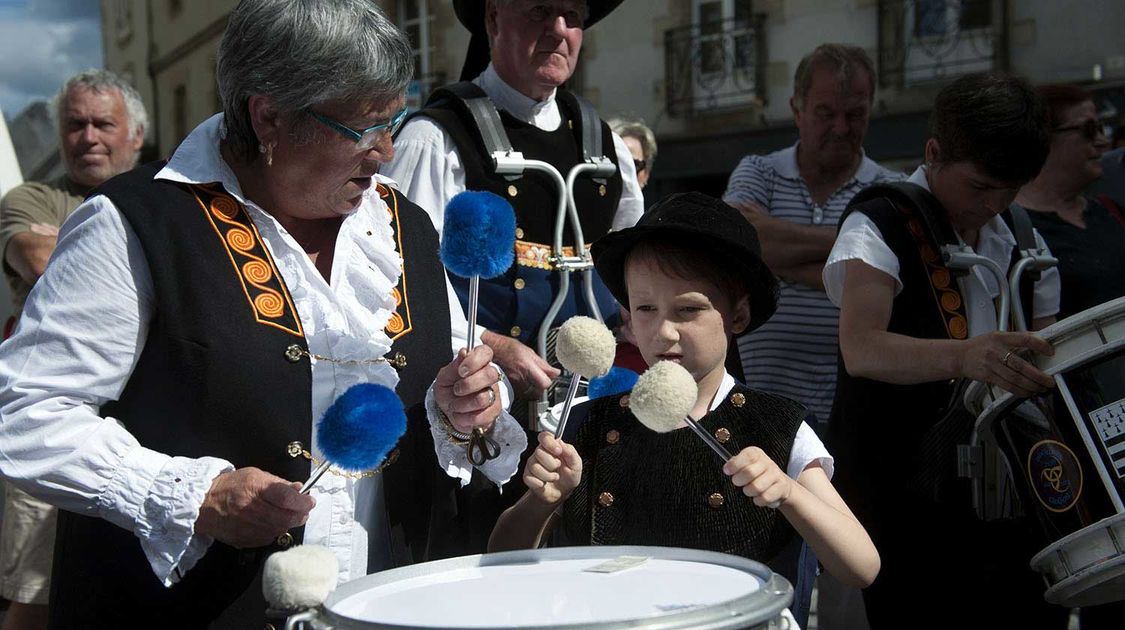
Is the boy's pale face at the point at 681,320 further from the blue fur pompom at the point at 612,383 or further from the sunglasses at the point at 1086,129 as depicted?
the sunglasses at the point at 1086,129

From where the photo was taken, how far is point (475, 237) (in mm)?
2027

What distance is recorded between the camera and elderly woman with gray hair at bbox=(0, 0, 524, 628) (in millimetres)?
1863

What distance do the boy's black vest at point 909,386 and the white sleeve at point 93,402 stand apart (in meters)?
1.66

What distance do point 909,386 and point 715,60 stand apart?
35.8 feet

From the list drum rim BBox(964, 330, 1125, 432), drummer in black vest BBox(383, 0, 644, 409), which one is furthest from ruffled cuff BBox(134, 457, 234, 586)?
drum rim BBox(964, 330, 1125, 432)

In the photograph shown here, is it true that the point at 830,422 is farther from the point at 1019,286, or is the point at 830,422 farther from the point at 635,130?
the point at 635,130

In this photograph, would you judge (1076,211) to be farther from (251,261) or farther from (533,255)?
(251,261)

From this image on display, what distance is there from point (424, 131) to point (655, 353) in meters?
1.12

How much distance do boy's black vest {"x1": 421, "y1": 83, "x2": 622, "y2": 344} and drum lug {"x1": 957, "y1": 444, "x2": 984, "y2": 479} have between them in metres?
0.95

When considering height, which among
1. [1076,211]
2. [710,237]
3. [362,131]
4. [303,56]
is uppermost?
[303,56]

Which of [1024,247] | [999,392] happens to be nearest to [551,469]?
[999,392]

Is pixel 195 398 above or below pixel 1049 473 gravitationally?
above

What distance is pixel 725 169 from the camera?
531 inches

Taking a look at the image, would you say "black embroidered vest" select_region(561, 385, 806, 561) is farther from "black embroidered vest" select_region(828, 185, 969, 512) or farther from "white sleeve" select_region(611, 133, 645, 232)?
"white sleeve" select_region(611, 133, 645, 232)
